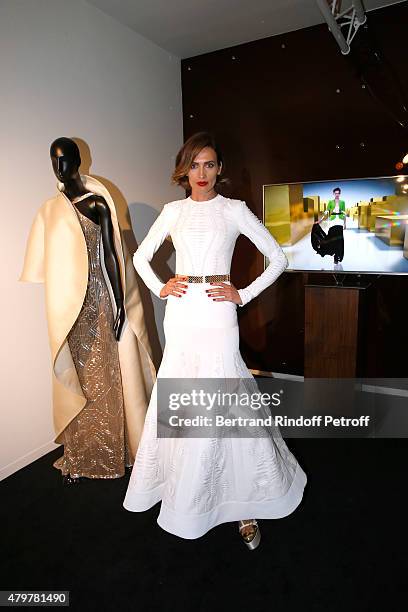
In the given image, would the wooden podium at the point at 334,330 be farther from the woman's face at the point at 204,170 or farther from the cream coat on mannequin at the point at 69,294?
the woman's face at the point at 204,170

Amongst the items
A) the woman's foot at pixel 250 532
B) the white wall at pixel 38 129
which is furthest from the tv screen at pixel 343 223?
the woman's foot at pixel 250 532

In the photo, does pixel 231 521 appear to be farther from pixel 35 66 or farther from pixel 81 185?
pixel 35 66

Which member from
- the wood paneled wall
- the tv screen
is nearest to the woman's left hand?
the tv screen

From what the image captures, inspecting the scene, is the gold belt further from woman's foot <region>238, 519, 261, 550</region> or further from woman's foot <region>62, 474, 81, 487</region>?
woman's foot <region>62, 474, 81, 487</region>

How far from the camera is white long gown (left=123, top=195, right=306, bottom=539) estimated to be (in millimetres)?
1736

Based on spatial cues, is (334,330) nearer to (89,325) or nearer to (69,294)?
(89,325)

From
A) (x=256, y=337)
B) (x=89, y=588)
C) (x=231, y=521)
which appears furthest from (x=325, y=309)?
(x=89, y=588)

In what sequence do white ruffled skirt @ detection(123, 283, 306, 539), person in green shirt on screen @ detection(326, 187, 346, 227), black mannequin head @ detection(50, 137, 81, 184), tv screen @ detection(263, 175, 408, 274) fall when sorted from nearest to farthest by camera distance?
white ruffled skirt @ detection(123, 283, 306, 539) → black mannequin head @ detection(50, 137, 81, 184) → tv screen @ detection(263, 175, 408, 274) → person in green shirt on screen @ detection(326, 187, 346, 227)

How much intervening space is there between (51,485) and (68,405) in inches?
20.3

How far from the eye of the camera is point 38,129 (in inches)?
95.7

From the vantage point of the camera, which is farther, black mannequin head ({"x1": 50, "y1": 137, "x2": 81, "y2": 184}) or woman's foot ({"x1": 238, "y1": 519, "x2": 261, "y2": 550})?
black mannequin head ({"x1": 50, "y1": 137, "x2": 81, "y2": 184})

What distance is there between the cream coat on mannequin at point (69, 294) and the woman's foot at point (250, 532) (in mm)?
764

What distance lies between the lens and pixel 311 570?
1.73m

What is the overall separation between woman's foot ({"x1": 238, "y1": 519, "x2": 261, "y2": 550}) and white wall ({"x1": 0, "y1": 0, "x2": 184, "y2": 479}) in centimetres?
136
